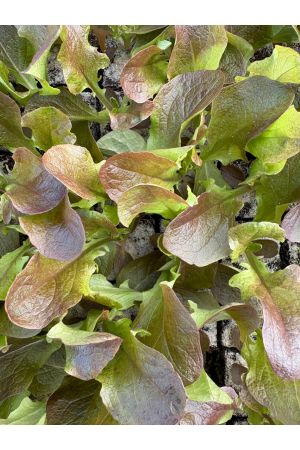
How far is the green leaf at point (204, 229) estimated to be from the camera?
1.52ft

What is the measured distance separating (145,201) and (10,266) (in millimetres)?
134

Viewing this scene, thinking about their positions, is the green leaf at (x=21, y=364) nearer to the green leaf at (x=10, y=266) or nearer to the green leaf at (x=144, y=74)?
the green leaf at (x=10, y=266)

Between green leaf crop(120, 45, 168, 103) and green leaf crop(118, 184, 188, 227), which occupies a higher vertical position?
green leaf crop(120, 45, 168, 103)

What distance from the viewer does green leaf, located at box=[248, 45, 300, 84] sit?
0.48m

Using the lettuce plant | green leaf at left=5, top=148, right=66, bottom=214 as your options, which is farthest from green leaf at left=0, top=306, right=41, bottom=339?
green leaf at left=5, top=148, right=66, bottom=214

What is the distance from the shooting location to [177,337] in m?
0.47

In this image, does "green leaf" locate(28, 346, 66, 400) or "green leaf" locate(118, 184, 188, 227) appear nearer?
"green leaf" locate(118, 184, 188, 227)

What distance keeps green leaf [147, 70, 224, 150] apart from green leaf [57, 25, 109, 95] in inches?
2.7

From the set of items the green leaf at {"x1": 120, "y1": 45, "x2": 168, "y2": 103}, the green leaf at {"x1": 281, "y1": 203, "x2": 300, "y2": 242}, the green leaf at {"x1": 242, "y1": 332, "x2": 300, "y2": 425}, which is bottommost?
the green leaf at {"x1": 242, "y1": 332, "x2": 300, "y2": 425}

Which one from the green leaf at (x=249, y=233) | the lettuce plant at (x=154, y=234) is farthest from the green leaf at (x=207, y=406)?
the green leaf at (x=249, y=233)

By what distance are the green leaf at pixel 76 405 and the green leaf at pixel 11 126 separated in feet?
0.65

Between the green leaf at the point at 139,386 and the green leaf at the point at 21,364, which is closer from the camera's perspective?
the green leaf at the point at 139,386

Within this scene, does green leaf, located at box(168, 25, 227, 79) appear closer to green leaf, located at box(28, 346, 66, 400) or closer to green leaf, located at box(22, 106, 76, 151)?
green leaf, located at box(22, 106, 76, 151)

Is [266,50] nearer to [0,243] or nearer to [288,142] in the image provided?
[288,142]
